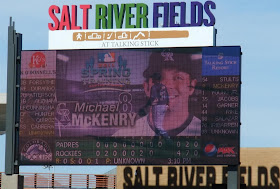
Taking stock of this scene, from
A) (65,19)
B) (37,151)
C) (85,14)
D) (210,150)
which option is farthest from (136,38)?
(210,150)

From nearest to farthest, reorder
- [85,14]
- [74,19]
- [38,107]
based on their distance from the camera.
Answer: [38,107] < [85,14] < [74,19]

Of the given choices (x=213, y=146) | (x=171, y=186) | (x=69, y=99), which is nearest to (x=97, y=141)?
(x=69, y=99)

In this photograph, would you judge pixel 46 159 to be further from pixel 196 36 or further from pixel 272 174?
pixel 196 36

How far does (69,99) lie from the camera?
42.0 metres

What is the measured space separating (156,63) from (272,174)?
443 inches

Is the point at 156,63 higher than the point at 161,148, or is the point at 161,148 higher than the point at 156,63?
the point at 156,63

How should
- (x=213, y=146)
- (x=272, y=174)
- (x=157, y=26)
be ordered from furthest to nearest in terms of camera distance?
(x=157, y=26) < (x=272, y=174) < (x=213, y=146)

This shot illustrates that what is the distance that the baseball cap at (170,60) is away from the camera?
136 feet

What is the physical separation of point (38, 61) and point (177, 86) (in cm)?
595

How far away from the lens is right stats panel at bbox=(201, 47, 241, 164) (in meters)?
40.7

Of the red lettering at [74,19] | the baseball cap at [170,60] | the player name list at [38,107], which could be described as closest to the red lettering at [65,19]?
the red lettering at [74,19]

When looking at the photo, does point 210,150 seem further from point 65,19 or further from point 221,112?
point 65,19

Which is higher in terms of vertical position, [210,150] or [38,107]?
[38,107]

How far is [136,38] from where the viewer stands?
56156mm
